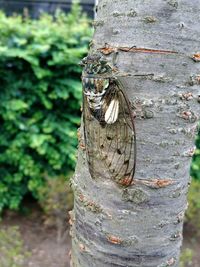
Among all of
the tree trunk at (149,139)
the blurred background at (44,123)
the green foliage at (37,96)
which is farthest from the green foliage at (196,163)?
the tree trunk at (149,139)

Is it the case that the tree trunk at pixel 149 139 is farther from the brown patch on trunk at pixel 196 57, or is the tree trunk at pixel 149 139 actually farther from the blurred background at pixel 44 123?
the blurred background at pixel 44 123

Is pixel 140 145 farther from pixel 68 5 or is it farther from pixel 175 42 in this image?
pixel 68 5

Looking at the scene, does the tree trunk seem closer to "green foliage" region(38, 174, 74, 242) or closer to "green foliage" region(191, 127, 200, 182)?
"green foliage" region(38, 174, 74, 242)

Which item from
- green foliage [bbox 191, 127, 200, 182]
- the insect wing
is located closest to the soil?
green foliage [bbox 191, 127, 200, 182]

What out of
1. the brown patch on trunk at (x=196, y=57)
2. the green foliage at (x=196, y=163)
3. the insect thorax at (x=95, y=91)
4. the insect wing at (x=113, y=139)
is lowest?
the green foliage at (x=196, y=163)

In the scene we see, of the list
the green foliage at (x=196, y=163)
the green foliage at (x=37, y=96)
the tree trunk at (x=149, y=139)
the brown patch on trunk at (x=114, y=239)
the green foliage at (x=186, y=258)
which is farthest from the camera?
the green foliage at (x=196, y=163)
